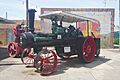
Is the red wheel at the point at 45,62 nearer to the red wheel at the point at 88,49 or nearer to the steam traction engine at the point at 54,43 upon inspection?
the steam traction engine at the point at 54,43

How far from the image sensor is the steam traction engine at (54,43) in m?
10.8

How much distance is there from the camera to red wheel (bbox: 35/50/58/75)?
34.6ft

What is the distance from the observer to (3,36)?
108ft

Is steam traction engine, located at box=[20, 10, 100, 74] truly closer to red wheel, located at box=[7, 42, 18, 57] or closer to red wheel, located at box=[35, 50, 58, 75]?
red wheel, located at box=[35, 50, 58, 75]

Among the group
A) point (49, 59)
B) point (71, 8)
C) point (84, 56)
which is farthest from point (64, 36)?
point (71, 8)

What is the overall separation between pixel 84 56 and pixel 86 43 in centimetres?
73

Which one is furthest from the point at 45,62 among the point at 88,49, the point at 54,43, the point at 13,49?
the point at 13,49

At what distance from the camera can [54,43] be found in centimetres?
1242

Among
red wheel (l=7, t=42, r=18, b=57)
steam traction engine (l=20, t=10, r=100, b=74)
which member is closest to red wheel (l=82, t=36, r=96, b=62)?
steam traction engine (l=20, t=10, r=100, b=74)

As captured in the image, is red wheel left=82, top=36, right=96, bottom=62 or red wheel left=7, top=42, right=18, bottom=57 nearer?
red wheel left=82, top=36, right=96, bottom=62

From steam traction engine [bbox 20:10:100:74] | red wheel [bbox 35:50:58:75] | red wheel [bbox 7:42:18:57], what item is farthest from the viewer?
red wheel [bbox 7:42:18:57]

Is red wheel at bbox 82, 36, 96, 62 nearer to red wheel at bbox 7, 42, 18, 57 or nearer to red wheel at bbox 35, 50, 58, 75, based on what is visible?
red wheel at bbox 35, 50, 58, 75

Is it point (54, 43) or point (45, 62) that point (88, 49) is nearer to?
point (54, 43)

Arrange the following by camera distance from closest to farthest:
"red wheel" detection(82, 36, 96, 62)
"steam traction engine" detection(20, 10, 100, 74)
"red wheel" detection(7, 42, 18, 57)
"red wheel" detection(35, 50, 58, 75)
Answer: "red wheel" detection(35, 50, 58, 75) → "steam traction engine" detection(20, 10, 100, 74) → "red wheel" detection(82, 36, 96, 62) → "red wheel" detection(7, 42, 18, 57)
